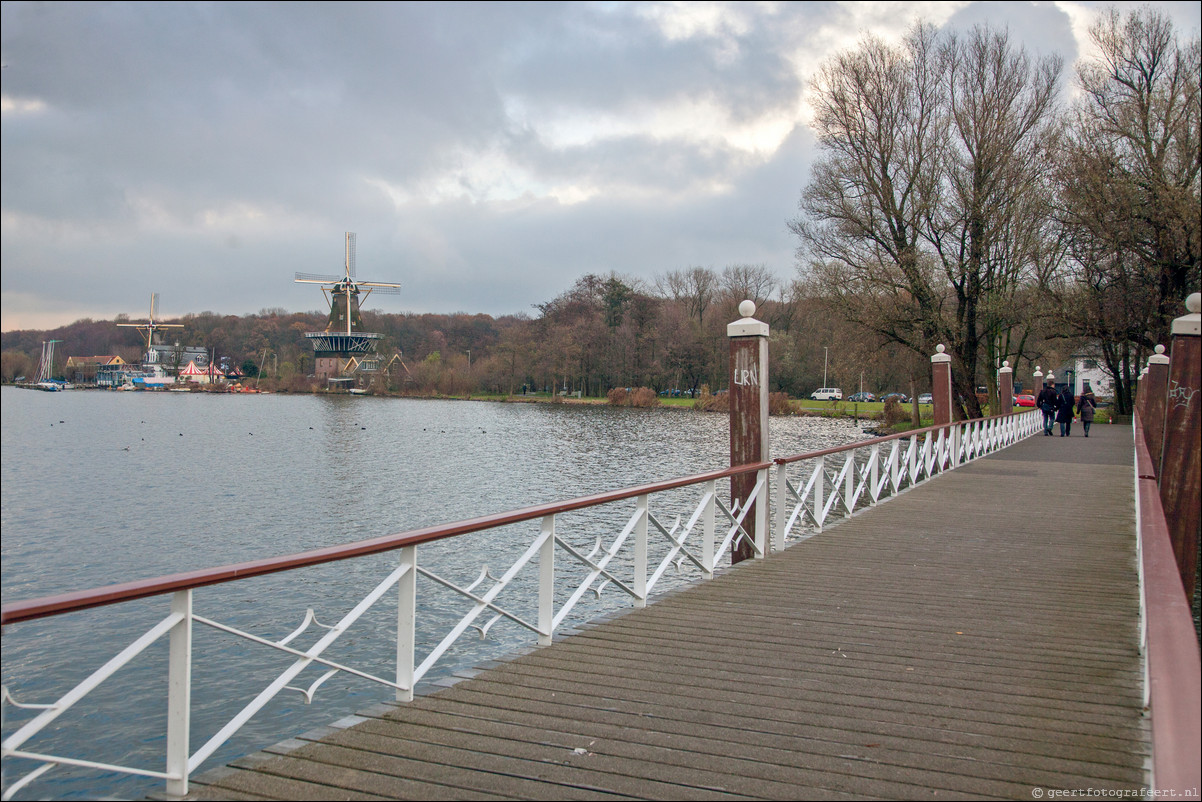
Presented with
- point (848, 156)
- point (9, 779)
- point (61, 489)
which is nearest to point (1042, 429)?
point (848, 156)

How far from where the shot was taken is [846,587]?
22.7 ft

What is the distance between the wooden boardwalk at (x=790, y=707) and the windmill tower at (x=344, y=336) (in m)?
86.5

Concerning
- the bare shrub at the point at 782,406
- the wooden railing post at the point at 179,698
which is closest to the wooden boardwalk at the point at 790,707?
the wooden railing post at the point at 179,698

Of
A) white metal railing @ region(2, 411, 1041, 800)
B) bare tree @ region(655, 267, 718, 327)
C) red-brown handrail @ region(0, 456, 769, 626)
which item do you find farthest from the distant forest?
red-brown handrail @ region(0, 456, 769, 626)

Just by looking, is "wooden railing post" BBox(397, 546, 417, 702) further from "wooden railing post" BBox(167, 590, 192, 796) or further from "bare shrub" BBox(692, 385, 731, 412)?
"bare shrub" BBox(692, 385, 731, 412)

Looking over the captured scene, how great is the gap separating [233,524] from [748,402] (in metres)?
11.4

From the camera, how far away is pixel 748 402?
870 centimetres

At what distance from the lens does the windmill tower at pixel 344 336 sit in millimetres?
89688

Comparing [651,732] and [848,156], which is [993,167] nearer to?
[848,156]

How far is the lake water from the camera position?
22.9ft

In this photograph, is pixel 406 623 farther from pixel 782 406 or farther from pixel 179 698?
pixel 782 406

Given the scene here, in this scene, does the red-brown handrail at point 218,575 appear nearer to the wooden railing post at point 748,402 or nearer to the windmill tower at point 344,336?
the wooden railing post at point 748,402

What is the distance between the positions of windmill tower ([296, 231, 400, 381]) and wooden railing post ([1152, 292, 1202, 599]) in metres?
85.8

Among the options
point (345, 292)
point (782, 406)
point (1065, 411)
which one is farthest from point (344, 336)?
point (1065, 411)
